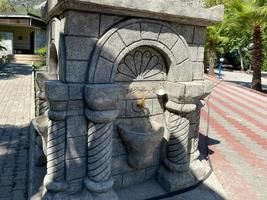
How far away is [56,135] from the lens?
11.6 ft

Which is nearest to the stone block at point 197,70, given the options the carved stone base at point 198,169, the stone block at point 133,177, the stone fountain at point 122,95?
the stone fountain at point 122,95

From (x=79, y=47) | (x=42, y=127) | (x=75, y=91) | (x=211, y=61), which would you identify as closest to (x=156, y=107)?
(x=75, y=91)

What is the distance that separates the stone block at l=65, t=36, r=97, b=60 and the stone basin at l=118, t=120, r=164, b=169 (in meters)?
1.15

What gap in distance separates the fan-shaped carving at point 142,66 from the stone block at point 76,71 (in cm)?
57

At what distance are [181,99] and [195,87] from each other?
260 mm

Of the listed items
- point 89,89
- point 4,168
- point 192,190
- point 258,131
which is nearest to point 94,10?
point 89,89

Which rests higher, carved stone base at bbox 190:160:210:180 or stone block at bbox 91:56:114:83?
stone block at bbox 91:56:114:83

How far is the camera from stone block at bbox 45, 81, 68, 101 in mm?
3338

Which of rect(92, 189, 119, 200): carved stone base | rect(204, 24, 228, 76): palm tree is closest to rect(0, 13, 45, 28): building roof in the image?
rect(204, 24, 228, 76): palm tree

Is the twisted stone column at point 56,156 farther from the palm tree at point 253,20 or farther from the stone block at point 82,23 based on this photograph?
the palm tree at point 253,20

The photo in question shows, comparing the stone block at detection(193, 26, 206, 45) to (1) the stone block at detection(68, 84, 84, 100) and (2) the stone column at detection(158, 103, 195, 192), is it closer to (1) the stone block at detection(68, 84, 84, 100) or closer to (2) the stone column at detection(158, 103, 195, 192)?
(2) the stone column at detection(158, 103, 195, 192)

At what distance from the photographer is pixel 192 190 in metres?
4.49

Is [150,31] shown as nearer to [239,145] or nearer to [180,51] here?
[180,51]

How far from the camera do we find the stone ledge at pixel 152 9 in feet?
10.8
